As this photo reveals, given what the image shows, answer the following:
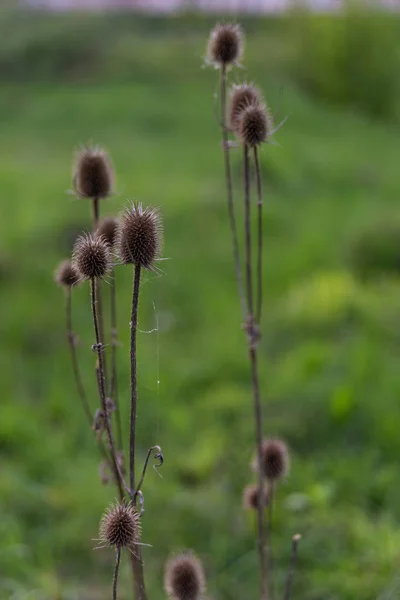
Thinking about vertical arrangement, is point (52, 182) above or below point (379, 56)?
below

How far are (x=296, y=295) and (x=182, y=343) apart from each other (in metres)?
1.27

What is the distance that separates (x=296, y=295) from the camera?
25.5 feet

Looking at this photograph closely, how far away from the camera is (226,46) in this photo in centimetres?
238

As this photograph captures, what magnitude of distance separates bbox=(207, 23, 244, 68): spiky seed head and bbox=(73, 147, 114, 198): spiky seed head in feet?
1.53

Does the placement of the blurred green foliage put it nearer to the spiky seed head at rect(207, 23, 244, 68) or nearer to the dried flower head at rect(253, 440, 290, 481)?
the spiky seed head at rect(207, 23, 244, 68)

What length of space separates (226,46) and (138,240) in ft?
3.31

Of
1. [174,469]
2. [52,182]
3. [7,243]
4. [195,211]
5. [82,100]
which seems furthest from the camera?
[82,100]

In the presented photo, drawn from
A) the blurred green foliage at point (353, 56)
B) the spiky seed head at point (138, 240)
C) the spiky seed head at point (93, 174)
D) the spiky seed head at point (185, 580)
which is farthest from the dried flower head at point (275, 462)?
the blurred green foliage at point (353, 56)

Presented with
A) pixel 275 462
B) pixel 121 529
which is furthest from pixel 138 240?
pixel 275 462

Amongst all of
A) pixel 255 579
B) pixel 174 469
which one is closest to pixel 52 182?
pixel 174 469

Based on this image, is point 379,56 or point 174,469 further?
point 379,56

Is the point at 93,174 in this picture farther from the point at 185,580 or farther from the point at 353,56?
the point at 353,56

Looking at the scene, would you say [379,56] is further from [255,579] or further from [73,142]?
[255,579]

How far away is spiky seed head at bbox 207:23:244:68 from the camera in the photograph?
2375mm
